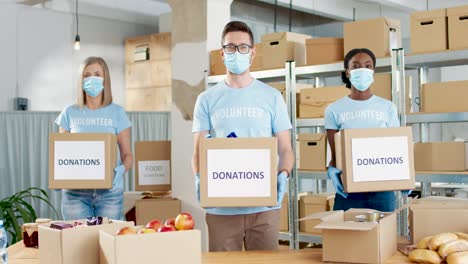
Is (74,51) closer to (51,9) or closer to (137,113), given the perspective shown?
(51,9)

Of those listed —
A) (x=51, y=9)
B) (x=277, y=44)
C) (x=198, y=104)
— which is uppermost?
(x=51, y=9)

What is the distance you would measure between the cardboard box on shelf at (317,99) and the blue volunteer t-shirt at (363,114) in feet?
4.15

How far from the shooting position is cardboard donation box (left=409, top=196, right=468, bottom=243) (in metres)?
2.00

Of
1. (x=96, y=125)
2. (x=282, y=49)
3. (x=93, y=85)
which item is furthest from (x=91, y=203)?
(x=282, y=49)

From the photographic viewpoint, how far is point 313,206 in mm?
4328

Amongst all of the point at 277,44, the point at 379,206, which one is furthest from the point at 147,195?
the point at 379,206

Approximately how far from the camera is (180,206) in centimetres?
458

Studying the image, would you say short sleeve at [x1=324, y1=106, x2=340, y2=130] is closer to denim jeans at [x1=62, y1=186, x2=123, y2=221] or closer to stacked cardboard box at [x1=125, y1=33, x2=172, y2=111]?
denim jeans at [x1=62, y1=186, x2=123, y2=221]

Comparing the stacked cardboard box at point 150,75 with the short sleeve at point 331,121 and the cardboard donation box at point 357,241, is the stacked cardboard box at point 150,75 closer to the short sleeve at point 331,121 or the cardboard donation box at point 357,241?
the short sleeve at point 331,121

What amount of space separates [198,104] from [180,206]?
7.45 ft

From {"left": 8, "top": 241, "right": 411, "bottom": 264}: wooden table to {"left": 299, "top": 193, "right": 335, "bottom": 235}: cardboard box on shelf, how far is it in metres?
2.24

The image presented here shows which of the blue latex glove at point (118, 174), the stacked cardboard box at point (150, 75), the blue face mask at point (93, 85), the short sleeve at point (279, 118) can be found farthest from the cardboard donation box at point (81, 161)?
the stacked cardboard box at point (150, 75)

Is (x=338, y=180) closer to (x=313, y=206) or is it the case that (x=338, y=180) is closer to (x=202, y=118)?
(x=202, y=118)

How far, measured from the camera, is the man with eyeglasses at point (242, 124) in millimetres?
2311
